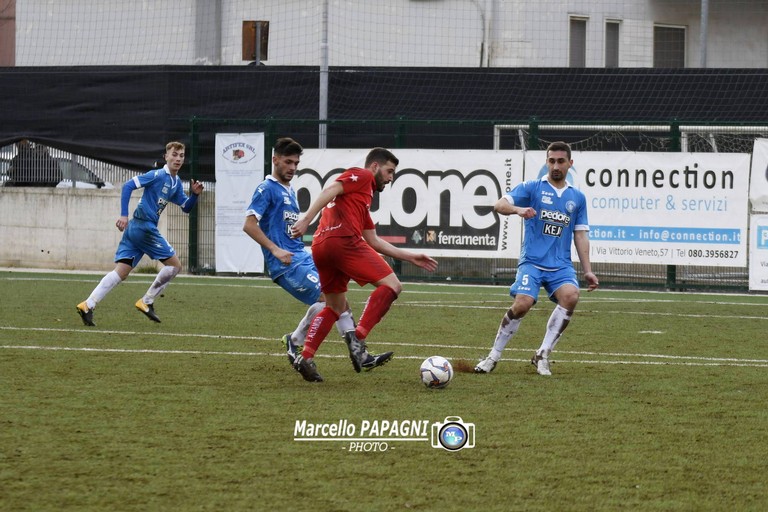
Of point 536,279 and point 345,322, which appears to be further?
point 536,279

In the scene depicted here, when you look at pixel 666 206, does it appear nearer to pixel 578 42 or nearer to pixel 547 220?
pixel 547 220

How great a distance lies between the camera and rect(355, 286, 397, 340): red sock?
8.79 metres

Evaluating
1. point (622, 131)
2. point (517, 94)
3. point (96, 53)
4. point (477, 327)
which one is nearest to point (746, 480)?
point (477, 327)

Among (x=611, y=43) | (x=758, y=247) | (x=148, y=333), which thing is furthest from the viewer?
(x=611, y=43)

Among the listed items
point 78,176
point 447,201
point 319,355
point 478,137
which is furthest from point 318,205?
point 78,176

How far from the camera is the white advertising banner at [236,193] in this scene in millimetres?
20516

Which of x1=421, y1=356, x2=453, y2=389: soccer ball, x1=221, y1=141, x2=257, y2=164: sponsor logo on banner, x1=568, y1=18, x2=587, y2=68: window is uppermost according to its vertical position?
x1=568, y1=18, x2=587, y2=68: window

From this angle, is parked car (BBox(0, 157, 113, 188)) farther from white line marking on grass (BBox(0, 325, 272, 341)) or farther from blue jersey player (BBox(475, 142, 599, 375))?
blue jersey player (BBox(475, 142, 599, 375))

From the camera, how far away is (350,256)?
8.67 m

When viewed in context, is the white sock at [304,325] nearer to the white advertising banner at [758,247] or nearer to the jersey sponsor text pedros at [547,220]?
the jersey sponsor text pedros at [547,220]

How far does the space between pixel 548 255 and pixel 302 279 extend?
199 centimetres

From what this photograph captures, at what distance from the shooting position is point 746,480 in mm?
5809

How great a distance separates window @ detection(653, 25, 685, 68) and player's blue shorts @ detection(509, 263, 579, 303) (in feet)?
70.4
